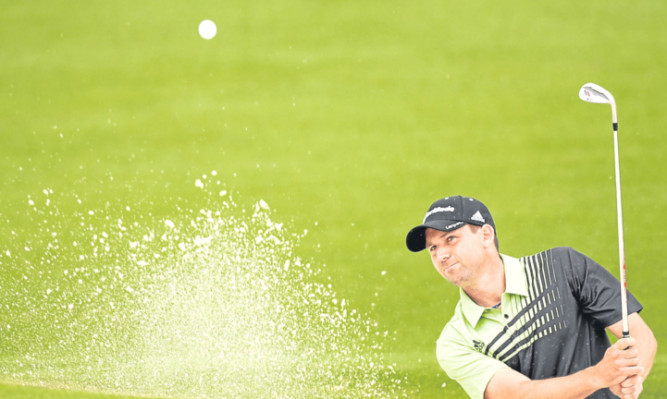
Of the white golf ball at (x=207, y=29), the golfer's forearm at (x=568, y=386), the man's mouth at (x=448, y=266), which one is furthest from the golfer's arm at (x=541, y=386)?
the white golf ball at (x=207, y=29)

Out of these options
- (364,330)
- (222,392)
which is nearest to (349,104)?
(364,330)

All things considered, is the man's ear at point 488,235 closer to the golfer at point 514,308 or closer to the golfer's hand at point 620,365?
the golfer at point 514,308

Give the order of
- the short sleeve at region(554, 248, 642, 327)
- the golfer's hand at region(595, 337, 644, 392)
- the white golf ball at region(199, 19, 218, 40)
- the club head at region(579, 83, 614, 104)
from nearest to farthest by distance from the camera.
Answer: the golfer's hand at region(595, 337, 644, 392) < the short sleeve at region(554, 248, 642, 327) < the club head at region(579, 83, 614, 104) < the white golf ball at region(199, 19, 218, 40)

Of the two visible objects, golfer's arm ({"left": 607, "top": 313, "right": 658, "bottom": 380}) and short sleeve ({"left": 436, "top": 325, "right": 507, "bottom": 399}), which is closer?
golfer's arm ({"left": 607, "top": 313, "right": 658, "bottom": 380})

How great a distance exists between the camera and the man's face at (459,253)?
153cm

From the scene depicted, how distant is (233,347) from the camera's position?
3207mm

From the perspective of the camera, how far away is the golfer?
1.51 m

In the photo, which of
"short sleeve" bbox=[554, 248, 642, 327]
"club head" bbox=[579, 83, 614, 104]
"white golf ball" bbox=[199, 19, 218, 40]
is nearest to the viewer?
"short sleeve" bbox=[554, 248, 642, 327]

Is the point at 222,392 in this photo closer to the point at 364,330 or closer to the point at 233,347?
the point at 233,347

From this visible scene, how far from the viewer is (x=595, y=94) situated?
5.33ft

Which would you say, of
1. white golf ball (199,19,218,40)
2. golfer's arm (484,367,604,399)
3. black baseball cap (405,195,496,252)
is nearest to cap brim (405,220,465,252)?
black baseball cap (405,195,496,252)

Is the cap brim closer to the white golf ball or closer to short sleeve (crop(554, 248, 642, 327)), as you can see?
short sleeve (crop(554, 248, 642, 327))

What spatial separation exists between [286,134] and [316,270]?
1.91 feet

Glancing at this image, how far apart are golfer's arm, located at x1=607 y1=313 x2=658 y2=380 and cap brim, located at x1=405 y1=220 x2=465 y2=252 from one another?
1.15ft
